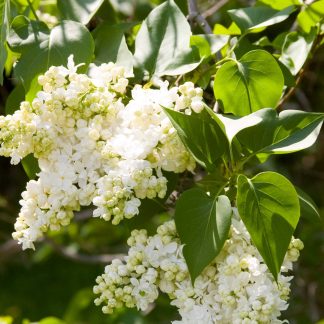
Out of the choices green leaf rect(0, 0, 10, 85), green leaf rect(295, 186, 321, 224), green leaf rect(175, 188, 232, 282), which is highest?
green leaf rect(0, 0, 10, 85)

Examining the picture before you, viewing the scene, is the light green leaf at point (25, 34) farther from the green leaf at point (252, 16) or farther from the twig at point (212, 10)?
the twig at point (212, 10)

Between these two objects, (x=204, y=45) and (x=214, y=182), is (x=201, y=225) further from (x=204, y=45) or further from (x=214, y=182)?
(x=204, y=45)

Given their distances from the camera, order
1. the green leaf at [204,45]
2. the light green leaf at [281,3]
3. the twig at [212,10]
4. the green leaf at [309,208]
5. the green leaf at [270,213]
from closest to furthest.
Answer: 1. the green leaf at [270,213]
2. the green leaf at [309,208]
3. the green leaf at [204,45]
4. the light green leaf at [281,3]
5. the twig at [212,10]

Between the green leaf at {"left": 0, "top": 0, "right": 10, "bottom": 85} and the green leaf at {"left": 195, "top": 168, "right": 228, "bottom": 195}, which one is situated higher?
the green leaf at {"left": 0, "top": 0, "right": 10, "bottom": 85}

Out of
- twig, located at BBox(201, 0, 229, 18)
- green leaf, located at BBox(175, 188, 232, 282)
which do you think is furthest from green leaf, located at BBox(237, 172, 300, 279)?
twig, located at BBox(201, 0, 229, 18)

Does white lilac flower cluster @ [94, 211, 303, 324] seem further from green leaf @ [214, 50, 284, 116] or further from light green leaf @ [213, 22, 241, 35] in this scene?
light green leaf @ [213, 22, 241, 35]

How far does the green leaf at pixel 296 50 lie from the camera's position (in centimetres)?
132

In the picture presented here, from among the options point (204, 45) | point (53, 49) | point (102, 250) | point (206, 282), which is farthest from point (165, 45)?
point (102, 250)

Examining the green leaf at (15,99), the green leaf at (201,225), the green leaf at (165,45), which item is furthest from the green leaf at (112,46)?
the green leaf at (201,225)

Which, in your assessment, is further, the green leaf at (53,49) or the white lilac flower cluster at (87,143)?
the green leaf at (53,49)

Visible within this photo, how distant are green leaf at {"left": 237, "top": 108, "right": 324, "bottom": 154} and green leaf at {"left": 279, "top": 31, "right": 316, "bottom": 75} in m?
0.30

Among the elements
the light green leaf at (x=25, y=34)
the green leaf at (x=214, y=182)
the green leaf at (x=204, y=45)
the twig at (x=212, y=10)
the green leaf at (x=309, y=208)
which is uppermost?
the light green leaf at (x=25, y=34)

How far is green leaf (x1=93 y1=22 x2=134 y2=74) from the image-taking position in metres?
1.18

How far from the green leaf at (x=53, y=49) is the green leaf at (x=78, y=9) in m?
0.09
